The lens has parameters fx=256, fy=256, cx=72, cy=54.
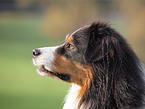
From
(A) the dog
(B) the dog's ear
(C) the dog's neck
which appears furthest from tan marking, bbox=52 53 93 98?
(B) the dog's ear

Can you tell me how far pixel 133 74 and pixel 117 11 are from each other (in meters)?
13.9

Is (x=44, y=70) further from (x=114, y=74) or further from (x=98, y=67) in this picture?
(x=114, y=74)

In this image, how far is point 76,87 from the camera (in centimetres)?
385

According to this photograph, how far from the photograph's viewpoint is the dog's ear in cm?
332

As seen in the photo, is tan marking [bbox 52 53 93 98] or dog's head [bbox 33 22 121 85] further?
tan marking [bbox 52 53 93 98]

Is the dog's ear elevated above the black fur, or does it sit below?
above

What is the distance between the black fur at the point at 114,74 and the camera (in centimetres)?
327

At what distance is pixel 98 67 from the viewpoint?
11.1 ft

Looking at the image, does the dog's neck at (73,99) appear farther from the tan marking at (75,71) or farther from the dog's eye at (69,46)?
the dog's eye at (69,46)

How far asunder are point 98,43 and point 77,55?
0.37 meters

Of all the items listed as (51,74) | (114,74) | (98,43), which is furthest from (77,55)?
(114,74)

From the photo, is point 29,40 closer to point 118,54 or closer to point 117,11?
point 117,11

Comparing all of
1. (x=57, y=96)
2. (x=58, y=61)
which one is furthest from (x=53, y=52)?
(x=57, y=96)

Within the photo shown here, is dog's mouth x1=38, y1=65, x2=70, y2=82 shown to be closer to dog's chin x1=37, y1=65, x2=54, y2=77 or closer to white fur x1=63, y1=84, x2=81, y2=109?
dog's chin x1=37, y1=65, x2=54, y2=77
